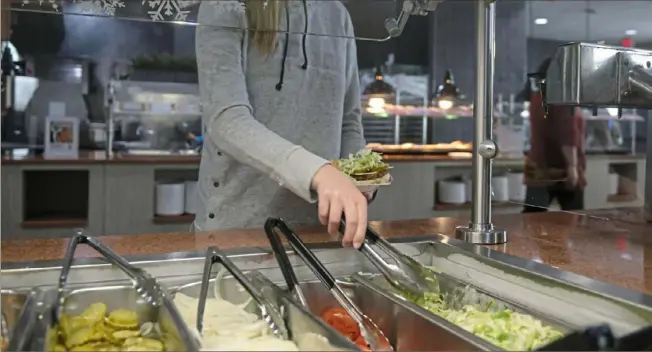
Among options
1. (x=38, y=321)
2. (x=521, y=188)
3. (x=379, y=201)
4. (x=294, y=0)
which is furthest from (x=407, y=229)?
(x=521, y=188)

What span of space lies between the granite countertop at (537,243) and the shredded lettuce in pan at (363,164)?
0.49ft

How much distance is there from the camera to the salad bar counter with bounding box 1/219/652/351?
0.72 m

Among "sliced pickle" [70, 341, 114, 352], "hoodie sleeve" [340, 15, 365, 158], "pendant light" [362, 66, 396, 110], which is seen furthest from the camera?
"pendant light" [362, 66, 396, 110]

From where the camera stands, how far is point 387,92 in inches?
202

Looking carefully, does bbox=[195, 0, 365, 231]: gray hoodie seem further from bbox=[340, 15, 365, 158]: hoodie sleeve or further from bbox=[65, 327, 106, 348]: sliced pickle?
bbox=[65, 327, 106, 348]: sliced pickle

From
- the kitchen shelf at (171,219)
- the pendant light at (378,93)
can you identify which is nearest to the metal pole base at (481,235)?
the kitchen shelf at (171,219)

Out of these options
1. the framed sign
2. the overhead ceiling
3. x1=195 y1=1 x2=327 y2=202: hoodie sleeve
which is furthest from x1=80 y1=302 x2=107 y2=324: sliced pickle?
the framed sign

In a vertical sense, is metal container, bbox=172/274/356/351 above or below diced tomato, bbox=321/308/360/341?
above

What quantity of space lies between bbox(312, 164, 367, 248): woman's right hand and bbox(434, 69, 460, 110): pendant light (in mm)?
4577

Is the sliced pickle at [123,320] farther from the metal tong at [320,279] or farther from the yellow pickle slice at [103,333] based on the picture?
the metal tong at [320,279]

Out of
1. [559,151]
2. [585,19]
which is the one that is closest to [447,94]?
[585,19]

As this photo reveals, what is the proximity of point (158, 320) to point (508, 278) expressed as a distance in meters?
0.53

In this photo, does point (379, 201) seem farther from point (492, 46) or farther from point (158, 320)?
point (158, 320)

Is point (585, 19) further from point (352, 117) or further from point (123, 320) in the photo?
point (123, 320)
